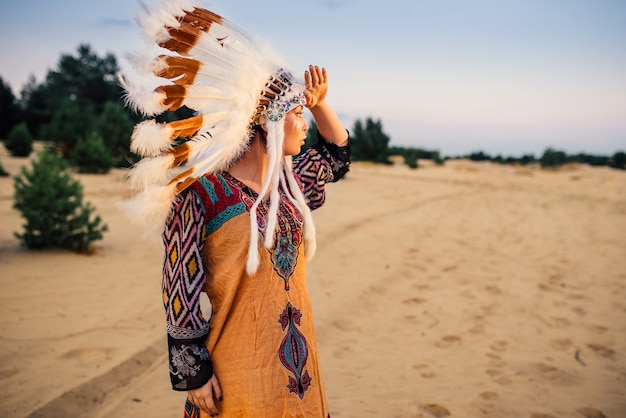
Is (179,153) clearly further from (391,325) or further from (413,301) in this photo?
(413,301)

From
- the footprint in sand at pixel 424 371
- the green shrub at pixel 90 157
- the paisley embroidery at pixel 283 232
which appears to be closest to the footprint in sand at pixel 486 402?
the footprint in sand at pixel 424 371

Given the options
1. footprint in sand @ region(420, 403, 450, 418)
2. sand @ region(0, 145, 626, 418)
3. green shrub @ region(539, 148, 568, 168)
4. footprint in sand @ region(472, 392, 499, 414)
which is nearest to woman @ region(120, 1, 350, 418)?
sand @ region(0, 145, 626, 418)

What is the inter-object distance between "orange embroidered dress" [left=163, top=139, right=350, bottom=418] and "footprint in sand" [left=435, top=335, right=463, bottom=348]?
2.82 metres

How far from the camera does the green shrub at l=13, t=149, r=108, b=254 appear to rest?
6.05m

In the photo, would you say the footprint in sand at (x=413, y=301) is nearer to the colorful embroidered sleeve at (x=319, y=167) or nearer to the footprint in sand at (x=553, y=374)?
the footprint in sand at (x=553, y=374)

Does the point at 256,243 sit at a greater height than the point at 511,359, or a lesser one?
greater

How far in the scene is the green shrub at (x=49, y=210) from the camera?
Result: 19.9 ft

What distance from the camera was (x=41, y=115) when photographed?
31375 mm

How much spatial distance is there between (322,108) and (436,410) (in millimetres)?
2345

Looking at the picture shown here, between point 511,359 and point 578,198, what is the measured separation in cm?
1422

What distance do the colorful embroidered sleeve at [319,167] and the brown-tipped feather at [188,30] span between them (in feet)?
2.44

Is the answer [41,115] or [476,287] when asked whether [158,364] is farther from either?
[41,115]

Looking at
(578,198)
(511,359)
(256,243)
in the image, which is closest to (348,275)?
(511,359)

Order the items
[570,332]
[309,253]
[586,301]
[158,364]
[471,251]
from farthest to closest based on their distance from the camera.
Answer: [471,251] → [586,301] → [570,332] → [158,364] → [309,253]
